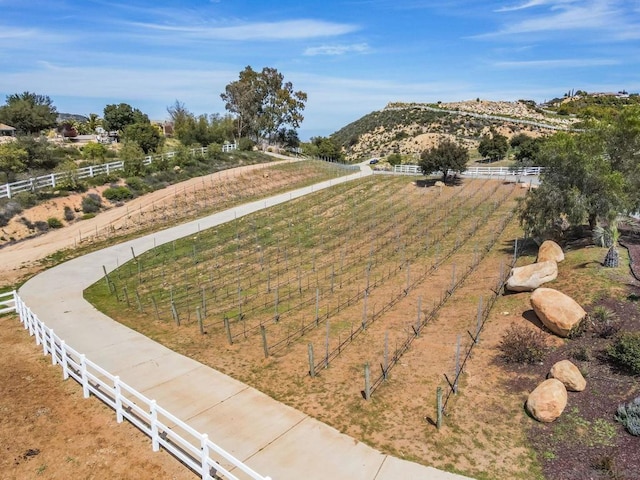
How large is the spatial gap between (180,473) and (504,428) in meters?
7.51

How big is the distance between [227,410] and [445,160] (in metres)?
37.3

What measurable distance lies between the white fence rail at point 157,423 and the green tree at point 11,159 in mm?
32621

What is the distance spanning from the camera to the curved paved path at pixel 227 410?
949 cm

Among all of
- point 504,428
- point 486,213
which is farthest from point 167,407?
point 486,213

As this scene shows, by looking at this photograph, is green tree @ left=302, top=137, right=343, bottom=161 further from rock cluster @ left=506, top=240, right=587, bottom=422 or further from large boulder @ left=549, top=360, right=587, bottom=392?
large boulder @ left=549, top=360, right=587, bottom=392

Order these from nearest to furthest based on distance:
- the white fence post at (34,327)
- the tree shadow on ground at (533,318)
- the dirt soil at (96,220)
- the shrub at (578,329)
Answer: the shrub at (578,329) → the tree shadow on ground at (533,318) → the white fence post at (34,327) → the dirt soil at (96,220)

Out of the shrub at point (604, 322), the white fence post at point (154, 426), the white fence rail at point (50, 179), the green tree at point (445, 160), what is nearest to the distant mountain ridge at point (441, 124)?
the green tree at point (445, 160)

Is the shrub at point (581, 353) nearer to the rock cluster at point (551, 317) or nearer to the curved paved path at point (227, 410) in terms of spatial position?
the rock cluster at point (551, 317)

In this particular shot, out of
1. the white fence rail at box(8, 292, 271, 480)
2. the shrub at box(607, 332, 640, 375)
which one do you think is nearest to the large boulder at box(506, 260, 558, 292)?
the shrub at box(607, 332, 640, 375)

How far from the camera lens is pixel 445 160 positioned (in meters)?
43.6

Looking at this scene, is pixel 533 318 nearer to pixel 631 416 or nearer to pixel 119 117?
Answer: pixel 631 416

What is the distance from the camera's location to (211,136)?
2788 inches

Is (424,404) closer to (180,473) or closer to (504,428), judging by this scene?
(504,428)

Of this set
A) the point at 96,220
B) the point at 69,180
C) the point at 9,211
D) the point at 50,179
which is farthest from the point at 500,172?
the point at 9,211
